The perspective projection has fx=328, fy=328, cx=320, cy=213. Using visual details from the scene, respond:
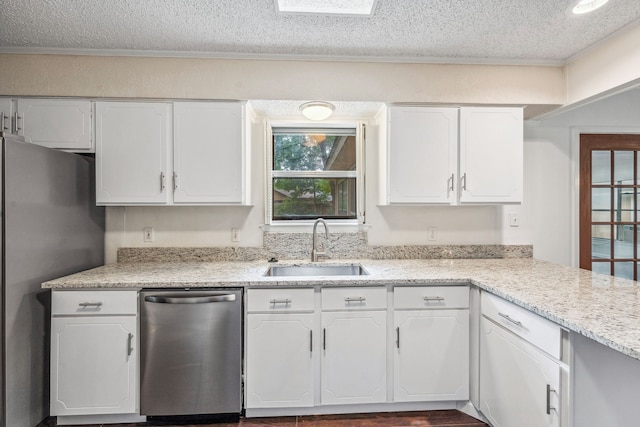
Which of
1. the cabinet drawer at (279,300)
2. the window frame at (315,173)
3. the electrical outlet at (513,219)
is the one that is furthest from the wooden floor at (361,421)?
the electrical outlet at (513,219)

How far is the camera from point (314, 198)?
273 centimetres

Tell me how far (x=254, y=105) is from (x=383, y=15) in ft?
3.48

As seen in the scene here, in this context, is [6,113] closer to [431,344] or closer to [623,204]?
[431,344]

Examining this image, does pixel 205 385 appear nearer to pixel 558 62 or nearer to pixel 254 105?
pixel 254 105

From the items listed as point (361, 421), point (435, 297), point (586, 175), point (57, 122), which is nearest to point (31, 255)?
point (57, 122)

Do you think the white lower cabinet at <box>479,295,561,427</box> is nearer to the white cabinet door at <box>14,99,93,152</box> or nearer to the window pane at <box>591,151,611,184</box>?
the window pane at <box>591,151,611,184</box>

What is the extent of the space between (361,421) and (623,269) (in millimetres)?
2685

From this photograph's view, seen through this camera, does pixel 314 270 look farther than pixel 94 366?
Yes

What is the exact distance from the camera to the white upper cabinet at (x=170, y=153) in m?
2.19

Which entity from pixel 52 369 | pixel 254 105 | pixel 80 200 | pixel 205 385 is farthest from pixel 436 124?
pixel 52 369

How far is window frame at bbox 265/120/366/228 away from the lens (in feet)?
8.66

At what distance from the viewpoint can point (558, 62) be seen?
236cm

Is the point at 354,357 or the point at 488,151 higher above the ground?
the point at 488,151

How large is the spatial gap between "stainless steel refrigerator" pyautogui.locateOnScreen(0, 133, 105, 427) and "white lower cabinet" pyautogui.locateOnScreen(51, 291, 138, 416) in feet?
0.36
